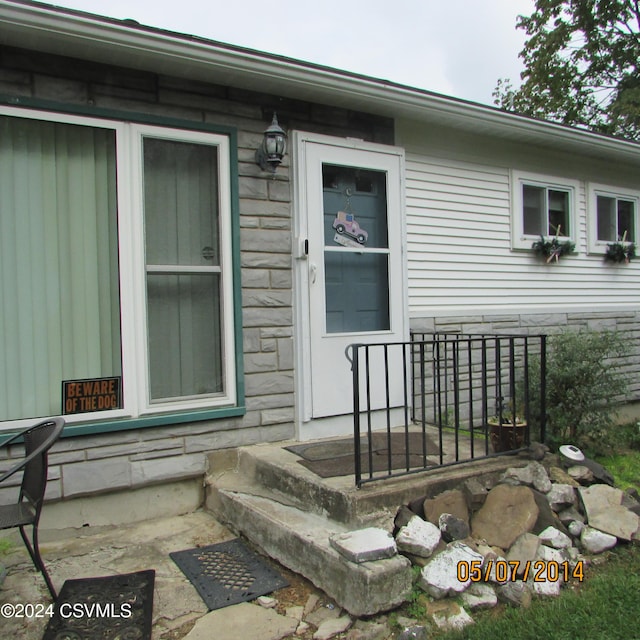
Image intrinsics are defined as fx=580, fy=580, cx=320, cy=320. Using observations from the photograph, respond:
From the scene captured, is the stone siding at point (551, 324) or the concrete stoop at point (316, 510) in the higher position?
the stone siding at point (551, 324)

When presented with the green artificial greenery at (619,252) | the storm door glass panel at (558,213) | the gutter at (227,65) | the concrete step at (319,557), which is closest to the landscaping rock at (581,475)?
the concrete step at (319,557)

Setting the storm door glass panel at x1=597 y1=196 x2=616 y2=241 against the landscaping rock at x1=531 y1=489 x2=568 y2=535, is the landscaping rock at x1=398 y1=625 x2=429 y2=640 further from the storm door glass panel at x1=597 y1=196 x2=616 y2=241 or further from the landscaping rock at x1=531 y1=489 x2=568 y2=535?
the storm door glass panel at x1=597 y1=196 x2=616 y2=241

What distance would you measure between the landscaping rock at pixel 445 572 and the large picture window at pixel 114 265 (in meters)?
1.63

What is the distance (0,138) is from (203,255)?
4.14 ft

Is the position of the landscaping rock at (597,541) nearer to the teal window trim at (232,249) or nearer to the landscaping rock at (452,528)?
the landscaping rock at (452,528)

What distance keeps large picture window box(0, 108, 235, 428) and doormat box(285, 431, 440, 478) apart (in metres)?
0.66

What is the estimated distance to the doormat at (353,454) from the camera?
3.17m

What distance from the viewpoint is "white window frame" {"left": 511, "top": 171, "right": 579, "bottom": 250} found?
523 cm

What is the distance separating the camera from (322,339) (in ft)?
12.8

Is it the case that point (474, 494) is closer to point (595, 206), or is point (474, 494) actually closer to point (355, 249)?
point (355, 249)

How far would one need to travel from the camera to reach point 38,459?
92.4 inches

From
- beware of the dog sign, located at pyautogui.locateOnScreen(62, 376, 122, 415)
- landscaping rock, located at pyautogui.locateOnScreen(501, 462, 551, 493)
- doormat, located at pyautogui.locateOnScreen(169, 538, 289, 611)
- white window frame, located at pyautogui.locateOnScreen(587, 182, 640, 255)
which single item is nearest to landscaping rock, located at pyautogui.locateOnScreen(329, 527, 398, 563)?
doormat, located at pyautogui.locateOnScreen(169, 538, 289, 611)

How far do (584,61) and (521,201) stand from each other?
11.9m

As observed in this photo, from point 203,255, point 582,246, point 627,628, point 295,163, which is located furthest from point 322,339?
point 582,246
